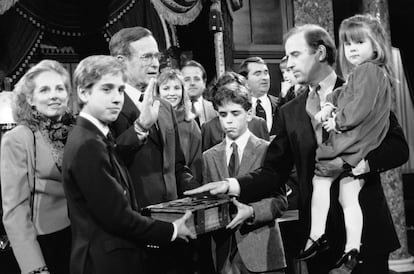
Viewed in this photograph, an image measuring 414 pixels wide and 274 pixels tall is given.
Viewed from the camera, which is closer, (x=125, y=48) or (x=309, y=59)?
(x=309, y=59)

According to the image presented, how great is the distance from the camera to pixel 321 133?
7.43 feet

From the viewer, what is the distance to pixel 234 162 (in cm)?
276

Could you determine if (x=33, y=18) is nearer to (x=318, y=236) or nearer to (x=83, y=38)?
(x=83, y=38)

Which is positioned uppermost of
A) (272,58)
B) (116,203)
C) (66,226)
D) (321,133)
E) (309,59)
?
(272,58)

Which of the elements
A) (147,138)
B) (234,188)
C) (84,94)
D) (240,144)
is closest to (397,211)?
(240,144)

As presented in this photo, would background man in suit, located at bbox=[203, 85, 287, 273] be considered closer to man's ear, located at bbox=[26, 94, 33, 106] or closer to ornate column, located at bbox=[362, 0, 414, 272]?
man's ear, located at bbox=[26, 94, 33, 106]

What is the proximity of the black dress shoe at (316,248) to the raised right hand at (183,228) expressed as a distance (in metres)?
0.48

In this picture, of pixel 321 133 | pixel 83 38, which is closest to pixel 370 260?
pixel 321 133

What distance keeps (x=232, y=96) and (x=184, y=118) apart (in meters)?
0.84

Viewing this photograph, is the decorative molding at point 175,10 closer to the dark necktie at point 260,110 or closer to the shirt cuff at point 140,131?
the dark necktie at point 260,110

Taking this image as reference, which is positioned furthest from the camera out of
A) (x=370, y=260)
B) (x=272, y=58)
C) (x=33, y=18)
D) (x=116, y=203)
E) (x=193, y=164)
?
(x=272, y=58)

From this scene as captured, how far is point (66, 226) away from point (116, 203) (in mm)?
564

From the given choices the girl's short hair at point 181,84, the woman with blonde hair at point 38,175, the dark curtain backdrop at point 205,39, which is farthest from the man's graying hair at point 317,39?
the dark curtain backdrop at point 205,39

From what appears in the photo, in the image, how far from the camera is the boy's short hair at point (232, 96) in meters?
2.83
